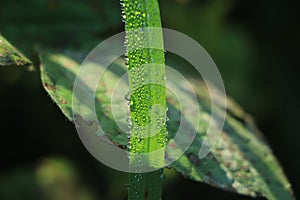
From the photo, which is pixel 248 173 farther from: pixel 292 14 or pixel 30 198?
pixel 292 14

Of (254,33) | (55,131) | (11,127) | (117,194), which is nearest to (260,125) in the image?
(254,33)

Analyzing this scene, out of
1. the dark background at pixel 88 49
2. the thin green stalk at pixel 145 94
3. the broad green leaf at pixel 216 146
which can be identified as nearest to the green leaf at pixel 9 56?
the broad green leaf at pixel 216 146

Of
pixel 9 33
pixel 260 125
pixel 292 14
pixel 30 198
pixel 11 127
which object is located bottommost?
pixel 30 198

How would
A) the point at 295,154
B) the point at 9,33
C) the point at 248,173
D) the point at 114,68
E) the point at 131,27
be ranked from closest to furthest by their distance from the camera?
the point at 131,27
the point at 248,173
the point at 114,68
the point at 9,33
the point at 295,154

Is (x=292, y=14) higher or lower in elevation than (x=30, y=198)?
higher

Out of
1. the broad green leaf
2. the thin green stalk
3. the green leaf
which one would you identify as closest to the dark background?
the broad green leaf

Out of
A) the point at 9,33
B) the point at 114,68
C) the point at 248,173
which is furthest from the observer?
the point at 9,33

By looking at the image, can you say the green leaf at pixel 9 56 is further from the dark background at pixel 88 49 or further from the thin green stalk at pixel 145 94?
the dark background at pixel 88 49

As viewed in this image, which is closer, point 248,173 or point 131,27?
point 131,27
